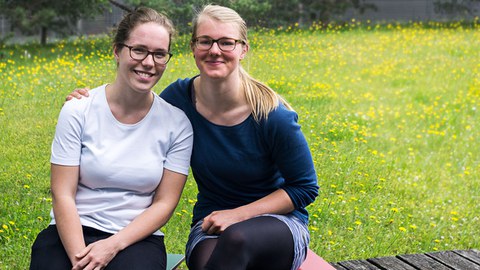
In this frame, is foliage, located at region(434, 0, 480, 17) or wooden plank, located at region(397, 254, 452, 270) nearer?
wooden plank, located at region(397, 254, 452, 270)

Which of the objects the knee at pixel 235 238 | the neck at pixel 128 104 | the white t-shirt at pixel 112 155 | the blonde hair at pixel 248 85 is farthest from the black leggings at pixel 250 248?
the neck at pixel 128 104

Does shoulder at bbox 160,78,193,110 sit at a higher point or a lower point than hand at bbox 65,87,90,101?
lower

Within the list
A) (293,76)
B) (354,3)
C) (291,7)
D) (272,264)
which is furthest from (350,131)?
(354,3)

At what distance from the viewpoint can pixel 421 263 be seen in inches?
146

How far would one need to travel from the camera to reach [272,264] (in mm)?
2855

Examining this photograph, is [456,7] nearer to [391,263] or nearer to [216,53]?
[391,263]

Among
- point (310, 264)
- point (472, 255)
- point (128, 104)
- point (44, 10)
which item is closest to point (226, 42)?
point (128, 104)

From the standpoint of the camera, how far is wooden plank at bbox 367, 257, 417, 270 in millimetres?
3648

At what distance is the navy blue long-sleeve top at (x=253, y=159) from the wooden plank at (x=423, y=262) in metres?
0.87

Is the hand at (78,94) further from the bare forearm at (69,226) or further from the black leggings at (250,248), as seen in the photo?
the black leggings at (250,248)

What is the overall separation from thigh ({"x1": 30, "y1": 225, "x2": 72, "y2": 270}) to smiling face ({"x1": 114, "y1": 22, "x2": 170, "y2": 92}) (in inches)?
24.9

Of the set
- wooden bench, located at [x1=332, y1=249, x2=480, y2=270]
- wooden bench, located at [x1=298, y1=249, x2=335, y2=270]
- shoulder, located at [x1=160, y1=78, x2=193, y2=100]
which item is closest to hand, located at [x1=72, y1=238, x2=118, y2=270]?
shoulder, located at [x1=160, y1=78, x2=193, y2=100]

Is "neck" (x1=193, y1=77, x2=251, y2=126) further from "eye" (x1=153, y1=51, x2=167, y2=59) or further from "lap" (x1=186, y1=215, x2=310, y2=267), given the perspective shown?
"lap" (x1=186, y1=215, x2=310, y2=267)

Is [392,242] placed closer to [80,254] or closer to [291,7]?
[80,254]
